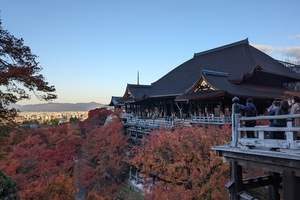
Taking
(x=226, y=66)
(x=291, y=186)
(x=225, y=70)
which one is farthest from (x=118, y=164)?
(x=291, y=186)

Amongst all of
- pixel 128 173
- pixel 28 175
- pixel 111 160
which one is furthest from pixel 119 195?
pixel 28 175

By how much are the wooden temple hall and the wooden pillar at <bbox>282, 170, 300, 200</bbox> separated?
1448cm

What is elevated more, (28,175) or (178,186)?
(178,186)

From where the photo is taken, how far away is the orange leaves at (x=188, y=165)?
11352 mm

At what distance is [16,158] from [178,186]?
1601 cm

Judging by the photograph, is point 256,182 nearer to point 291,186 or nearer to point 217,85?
point 291,186

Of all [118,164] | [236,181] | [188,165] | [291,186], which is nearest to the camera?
[291,186]

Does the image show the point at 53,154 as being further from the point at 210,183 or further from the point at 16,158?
the point at 210,183

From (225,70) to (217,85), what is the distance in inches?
292

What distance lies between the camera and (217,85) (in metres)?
19.8

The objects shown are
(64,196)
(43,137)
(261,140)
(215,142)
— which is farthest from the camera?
(43,137)

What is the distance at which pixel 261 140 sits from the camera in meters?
4.47

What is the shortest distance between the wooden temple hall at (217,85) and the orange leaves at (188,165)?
6628 mm

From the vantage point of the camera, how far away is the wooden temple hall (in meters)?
20.4
